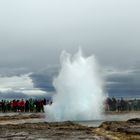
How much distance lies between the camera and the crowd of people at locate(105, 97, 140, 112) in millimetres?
50406

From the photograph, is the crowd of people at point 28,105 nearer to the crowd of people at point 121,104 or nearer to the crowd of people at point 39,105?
the crowd of people at point 39,105

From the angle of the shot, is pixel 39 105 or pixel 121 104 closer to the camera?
pixel 39 105

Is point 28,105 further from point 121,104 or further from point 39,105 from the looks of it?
point 121,104

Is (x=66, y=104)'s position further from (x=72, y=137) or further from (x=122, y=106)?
(x=72, y=137)

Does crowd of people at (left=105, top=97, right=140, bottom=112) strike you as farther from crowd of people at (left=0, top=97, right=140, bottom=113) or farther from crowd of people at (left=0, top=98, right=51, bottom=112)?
crowd of people at (left=0, top=98, right=51, bottom=112)

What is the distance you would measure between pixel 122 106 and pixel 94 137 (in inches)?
1320

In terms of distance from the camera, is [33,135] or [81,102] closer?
[33,135]

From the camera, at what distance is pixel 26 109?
5062cm

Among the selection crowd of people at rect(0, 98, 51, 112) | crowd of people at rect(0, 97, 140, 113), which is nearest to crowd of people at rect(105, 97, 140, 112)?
crowd of people at rect(0, 97, 140, 113)

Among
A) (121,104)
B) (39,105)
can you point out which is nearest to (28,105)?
(39,105)

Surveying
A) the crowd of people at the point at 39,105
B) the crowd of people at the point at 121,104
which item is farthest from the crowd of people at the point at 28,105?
the crowd of people at the point at 121,104

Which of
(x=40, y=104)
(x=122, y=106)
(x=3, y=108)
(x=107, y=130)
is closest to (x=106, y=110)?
(x=122, y=106)

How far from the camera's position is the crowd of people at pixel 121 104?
1984 inches

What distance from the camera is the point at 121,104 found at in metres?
→ 52.1
